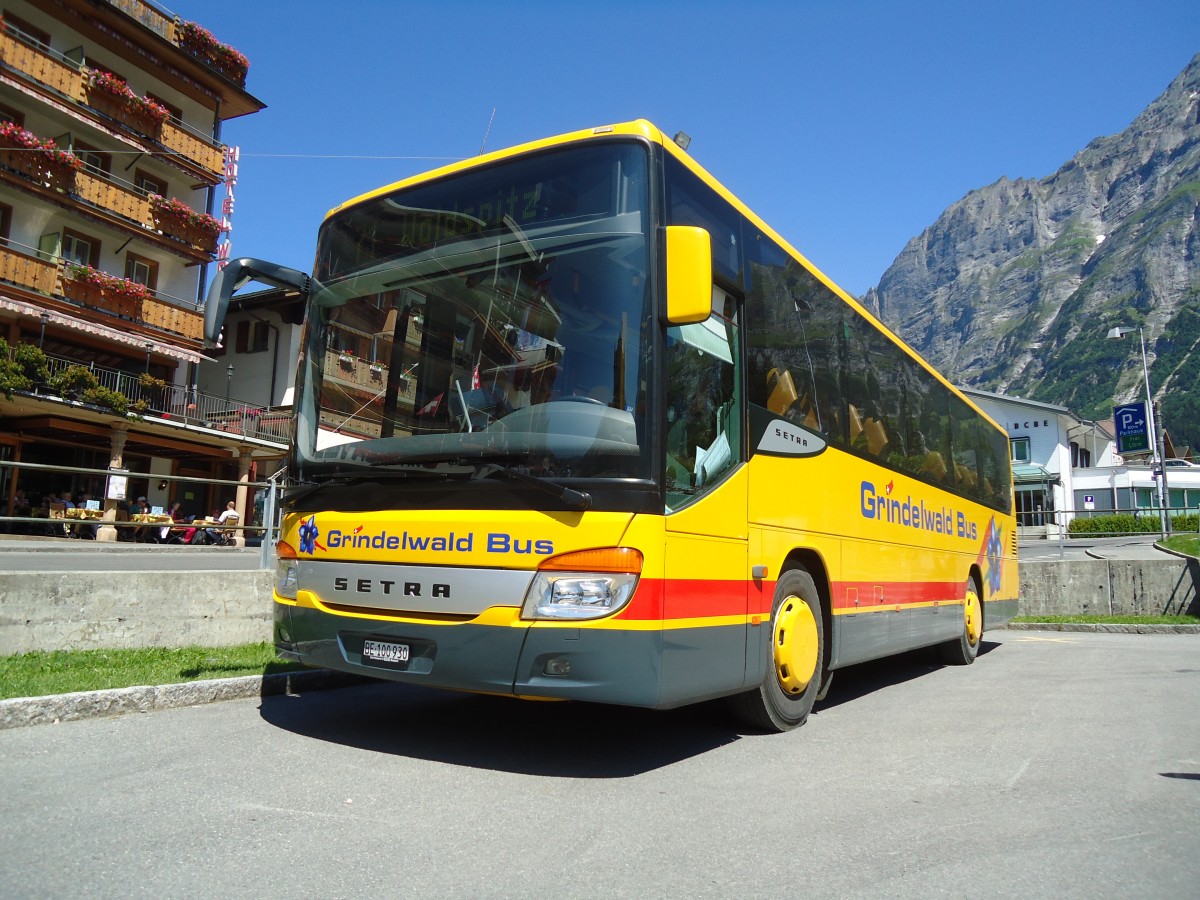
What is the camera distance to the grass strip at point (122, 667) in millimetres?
5652

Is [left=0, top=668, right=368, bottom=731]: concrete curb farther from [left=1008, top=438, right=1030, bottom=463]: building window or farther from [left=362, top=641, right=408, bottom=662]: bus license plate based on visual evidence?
[left=1008, top=438, right=1030, bottom=463]: building window

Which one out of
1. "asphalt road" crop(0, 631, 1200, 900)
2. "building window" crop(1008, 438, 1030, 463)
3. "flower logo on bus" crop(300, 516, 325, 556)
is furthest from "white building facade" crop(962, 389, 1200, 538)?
"flower logo on bus" crop(300, 516, 325, 556)

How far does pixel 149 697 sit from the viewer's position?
18.6ft

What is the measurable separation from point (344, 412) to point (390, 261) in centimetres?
98

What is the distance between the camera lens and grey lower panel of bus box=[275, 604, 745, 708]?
4348 millimetres

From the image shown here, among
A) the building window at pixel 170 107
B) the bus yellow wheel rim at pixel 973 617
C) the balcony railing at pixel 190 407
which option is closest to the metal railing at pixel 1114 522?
the bus yellow wheel rim at pixel 973 617

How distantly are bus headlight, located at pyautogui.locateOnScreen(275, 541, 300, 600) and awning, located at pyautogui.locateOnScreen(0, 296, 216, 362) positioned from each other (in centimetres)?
2007

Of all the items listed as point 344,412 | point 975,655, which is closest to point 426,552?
point 344,412

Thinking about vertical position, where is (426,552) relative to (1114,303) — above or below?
below

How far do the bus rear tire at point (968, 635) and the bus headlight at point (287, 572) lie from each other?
796cm

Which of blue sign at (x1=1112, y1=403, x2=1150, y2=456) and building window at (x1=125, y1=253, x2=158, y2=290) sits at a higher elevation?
building window at (x1=125, y1=253, x2=158, y2=290)

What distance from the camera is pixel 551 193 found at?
5035 millimetres

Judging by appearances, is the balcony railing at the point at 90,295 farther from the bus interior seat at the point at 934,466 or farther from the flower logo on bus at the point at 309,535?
the flower logo on bus at the point at 309,535

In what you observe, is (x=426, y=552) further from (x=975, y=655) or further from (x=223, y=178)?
(x=223, y=178)
